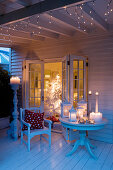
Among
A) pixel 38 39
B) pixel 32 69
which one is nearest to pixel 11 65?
pixel 32 69

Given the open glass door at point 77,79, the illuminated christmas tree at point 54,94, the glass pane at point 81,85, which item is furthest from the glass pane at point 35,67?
the illuminated christmas tree at point 54,94

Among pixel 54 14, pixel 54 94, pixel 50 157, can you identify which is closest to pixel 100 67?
pixel 54 14

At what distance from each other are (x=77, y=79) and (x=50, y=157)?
2066mm

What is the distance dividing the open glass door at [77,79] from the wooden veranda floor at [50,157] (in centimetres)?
121

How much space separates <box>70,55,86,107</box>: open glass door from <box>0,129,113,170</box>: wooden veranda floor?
1.21m

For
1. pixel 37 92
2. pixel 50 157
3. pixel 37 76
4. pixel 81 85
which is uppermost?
pixel 37 76

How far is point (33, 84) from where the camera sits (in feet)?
18.8

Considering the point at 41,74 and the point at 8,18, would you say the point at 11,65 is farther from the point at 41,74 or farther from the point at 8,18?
the point at 8,18

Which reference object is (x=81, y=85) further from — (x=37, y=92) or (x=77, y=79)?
(x=37, y=92)

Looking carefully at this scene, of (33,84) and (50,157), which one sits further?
(33,84)

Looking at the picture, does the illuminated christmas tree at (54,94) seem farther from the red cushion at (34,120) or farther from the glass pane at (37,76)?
the red cushion at (34,120)

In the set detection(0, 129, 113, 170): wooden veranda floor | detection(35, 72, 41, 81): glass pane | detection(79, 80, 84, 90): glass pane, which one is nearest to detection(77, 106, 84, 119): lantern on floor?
detection(0, 129, 113, 170): wooden veranda floor

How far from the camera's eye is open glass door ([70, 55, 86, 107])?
4.57m

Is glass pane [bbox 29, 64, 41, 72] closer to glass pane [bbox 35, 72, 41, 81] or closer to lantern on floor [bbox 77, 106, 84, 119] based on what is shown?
glass pane [bbox 35, 72, 41, 81]
